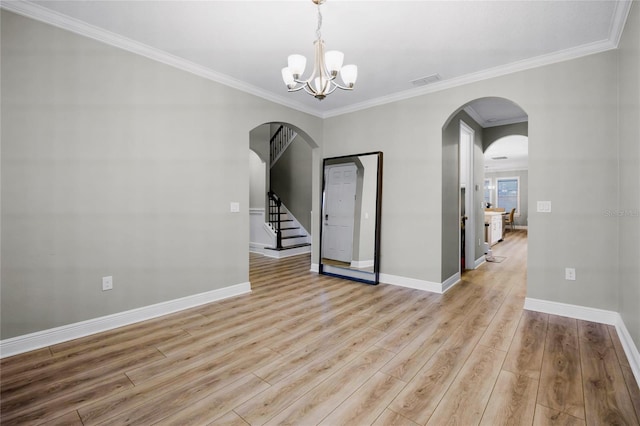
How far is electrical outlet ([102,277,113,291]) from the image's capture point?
276 cm

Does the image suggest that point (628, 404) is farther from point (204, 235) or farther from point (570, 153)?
point (204, 235)

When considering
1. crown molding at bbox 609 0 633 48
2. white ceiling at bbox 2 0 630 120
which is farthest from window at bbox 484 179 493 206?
crown molding at bbox 609 0 633 48

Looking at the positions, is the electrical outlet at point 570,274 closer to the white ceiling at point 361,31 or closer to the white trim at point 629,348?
the white trim at point 629,348

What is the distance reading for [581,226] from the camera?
298 centimetres

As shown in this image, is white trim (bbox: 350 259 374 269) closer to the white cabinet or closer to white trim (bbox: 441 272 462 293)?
white trim (bbox: 441 272 462 293)

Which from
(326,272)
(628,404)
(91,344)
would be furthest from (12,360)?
(628,404)

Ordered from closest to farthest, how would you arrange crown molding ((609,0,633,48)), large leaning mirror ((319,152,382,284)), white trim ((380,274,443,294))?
crown molding ((609,0,633,48)), white trim ((380,274,443,294)), large leaning mirror ((319,152,382,284))

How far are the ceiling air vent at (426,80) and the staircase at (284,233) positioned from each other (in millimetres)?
3975

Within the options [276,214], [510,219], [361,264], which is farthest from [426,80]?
[510,219]

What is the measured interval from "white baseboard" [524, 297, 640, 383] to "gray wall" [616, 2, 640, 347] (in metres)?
0.10

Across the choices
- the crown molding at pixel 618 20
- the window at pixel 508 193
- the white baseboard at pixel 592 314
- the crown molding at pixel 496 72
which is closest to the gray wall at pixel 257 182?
the crown molding at pixel 496 72

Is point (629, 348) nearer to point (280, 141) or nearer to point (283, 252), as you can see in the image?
point (283, 252)

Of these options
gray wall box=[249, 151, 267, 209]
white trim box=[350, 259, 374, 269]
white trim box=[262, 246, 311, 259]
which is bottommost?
white trim box=[262, 246, 311, 259]

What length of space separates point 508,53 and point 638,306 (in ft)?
8.41
